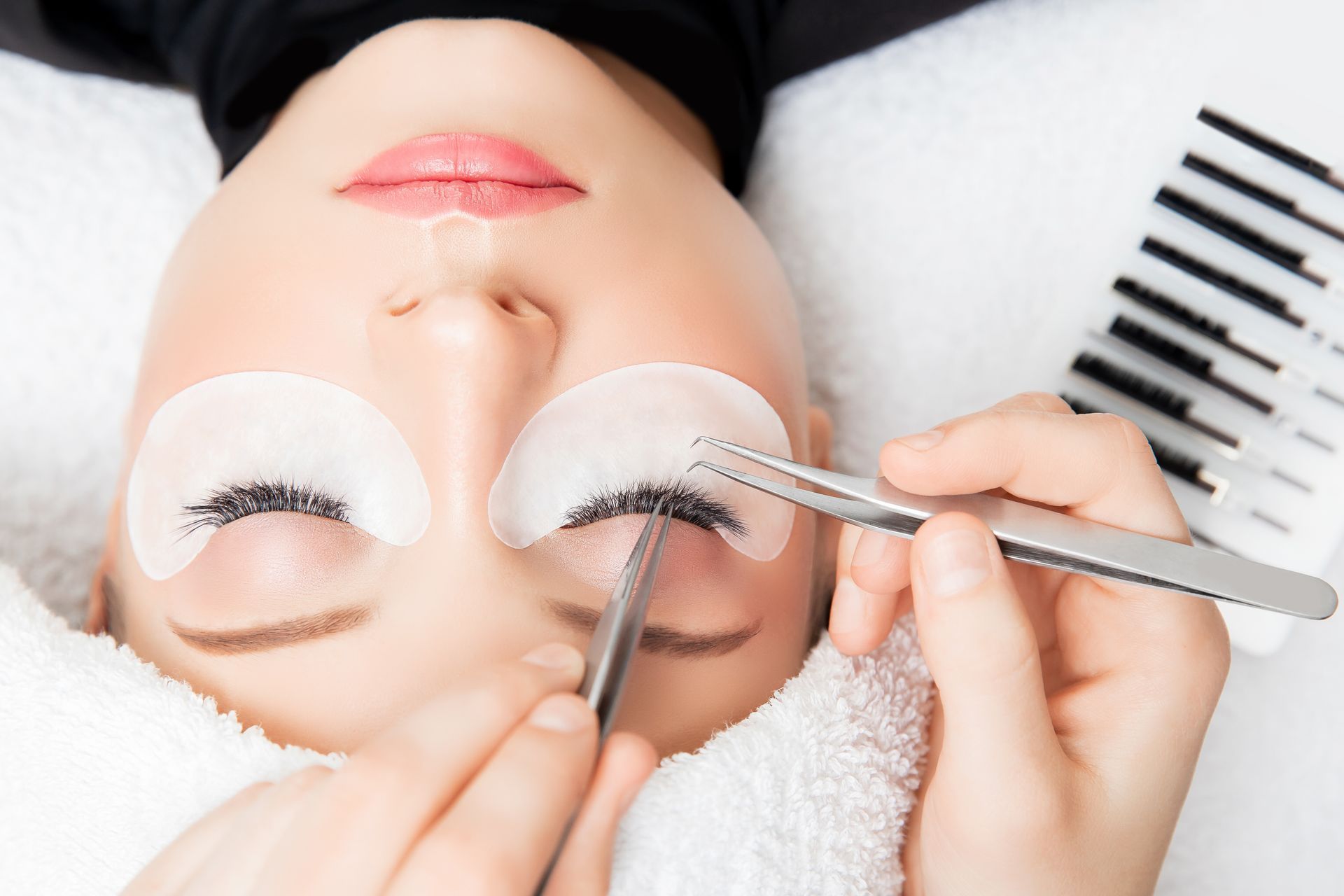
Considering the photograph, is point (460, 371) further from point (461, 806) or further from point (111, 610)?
point (111, 610)

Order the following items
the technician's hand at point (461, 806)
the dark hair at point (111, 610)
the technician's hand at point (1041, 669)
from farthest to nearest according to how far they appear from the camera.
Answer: the dark hair at point (111, 610), the technician's hand at point (1041, 669), the technician's hand at point (461, 806)

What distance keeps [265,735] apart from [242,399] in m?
0.24

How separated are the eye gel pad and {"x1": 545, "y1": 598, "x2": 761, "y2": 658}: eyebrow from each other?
0.19 ft

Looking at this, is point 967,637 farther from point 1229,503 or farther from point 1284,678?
point 1284,678

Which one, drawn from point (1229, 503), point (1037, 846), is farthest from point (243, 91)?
point (1229, 503)

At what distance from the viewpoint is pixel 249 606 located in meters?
0.69

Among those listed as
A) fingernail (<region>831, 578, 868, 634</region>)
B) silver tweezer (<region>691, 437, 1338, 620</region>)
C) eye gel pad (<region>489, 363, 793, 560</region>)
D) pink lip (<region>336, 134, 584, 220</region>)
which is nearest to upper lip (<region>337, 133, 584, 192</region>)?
pink lip (<region>336, 134, 584, 220</region>)

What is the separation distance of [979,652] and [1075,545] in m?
0.09

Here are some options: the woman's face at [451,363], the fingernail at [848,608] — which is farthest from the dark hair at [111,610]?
the fingernail at [848,608]

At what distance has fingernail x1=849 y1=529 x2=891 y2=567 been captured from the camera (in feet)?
2.14

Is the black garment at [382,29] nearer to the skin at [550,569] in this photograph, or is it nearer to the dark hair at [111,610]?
the skin at [550,569]

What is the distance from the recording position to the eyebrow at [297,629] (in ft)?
2.23

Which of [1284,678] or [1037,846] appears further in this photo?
[1284,678]

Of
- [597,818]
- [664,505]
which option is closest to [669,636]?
[664,505]
